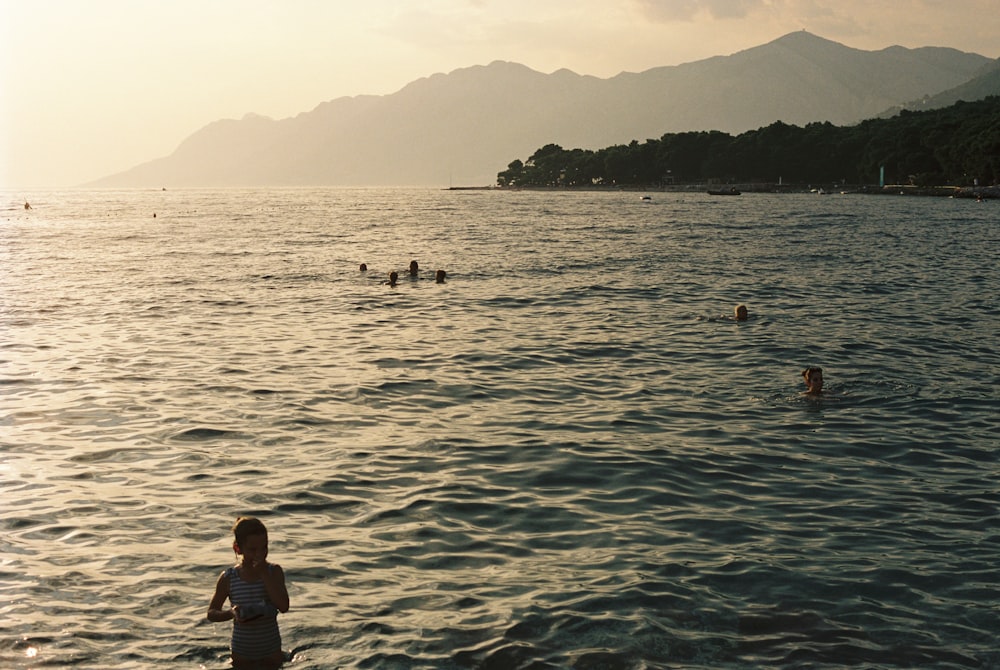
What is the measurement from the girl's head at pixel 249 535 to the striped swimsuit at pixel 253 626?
0.38m

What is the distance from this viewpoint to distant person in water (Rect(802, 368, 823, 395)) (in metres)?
22.2

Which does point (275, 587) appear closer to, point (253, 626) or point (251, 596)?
point (251, 596)

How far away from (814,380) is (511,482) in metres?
9.26

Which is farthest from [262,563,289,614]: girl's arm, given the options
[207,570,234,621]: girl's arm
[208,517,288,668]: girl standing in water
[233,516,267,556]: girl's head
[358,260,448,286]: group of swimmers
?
[358,260,448,286]: group of swimmers

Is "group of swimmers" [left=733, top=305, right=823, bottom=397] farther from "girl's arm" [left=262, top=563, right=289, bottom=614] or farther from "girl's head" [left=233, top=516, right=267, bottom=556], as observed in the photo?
"girl's head" [left=233, top=516, right=267, bottom=556]

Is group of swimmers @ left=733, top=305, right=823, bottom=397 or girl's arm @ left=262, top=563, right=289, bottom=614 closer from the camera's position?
girl's arm @ left=262, top=563, right=289, bottom=614

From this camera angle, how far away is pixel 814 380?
22.2m

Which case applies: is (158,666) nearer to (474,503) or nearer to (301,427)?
(474,503)

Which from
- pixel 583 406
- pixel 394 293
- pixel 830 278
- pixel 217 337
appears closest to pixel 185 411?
pixel 583 406

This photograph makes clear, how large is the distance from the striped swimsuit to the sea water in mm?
677

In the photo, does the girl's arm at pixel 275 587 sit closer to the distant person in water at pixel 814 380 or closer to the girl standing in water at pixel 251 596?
the girl standing in water at pixel 251 596

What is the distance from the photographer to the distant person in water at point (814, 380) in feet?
72.8

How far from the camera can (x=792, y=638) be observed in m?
10.7

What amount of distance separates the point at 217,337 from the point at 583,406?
14775 millimetres
